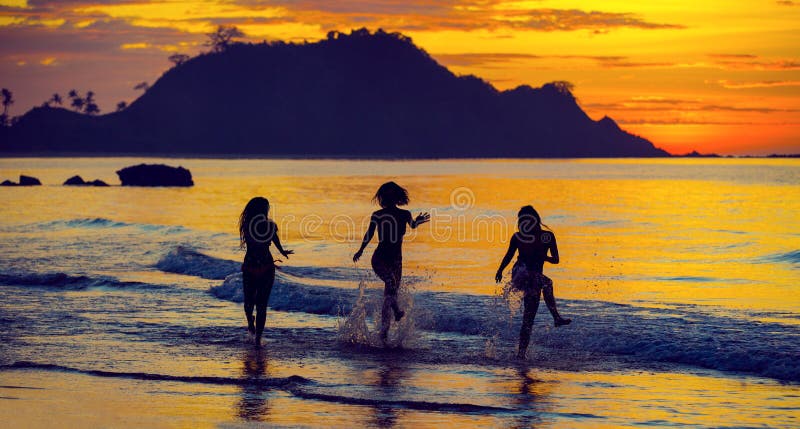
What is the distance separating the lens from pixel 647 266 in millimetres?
23812

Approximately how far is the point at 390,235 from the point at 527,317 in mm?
2011

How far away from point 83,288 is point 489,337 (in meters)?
8.71

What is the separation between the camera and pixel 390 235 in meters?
12.8

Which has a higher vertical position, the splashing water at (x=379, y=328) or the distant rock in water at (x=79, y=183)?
the distant rock in water at (x=79, y=183)

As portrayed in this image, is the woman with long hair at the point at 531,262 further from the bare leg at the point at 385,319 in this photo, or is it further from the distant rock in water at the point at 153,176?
the distant rock in water at the point at 153,176

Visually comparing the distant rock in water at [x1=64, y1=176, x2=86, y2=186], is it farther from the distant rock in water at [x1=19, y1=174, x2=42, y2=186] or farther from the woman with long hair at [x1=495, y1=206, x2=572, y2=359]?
the woman with long hair at [x1=495, y1=206, x2=572, y2=359]

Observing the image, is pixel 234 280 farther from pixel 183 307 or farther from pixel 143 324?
pixel 143 324

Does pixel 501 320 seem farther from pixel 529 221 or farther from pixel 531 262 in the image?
pixel 529 221

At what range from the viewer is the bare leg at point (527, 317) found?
480 inches

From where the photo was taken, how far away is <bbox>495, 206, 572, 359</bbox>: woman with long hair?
12.0 meters

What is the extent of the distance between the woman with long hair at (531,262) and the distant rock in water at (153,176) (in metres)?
69.7

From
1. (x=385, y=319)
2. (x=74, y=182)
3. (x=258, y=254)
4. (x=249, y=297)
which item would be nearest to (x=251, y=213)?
(x=258, y=254)

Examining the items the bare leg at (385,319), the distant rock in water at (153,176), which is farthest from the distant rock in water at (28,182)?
the bare leg at (385,319)

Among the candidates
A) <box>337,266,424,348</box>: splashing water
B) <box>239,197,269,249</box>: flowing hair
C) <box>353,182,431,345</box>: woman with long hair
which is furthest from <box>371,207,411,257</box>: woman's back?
<box>239,197,269,249</box>: flowing hair
